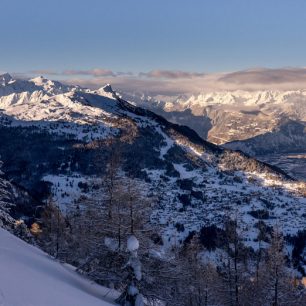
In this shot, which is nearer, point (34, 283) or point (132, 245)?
point (34, 283)

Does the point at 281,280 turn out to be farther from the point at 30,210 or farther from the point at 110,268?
the point at 30,210

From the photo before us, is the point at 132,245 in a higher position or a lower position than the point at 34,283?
lower

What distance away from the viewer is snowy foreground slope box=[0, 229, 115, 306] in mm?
19219

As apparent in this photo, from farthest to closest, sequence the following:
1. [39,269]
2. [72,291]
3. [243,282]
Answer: [243,282]
[39,269]
[72,291]

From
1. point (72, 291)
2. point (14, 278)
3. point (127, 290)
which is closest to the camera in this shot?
point (14, 278)

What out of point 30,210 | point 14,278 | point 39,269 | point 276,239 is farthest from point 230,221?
point 30,210

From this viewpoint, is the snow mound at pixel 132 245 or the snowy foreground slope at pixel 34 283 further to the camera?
the snow mound at pixel 132 245

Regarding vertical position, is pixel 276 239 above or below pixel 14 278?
below

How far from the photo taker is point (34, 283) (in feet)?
71.9

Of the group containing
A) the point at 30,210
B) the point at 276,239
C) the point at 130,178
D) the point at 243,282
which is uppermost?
the point at 130,178

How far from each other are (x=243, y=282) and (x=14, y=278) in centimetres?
4439

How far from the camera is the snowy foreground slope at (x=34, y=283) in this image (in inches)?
757

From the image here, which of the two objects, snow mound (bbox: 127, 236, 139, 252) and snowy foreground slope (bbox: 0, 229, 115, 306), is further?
snow mound (bbox: 127, 236, 139, 252)

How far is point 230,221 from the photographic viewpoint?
4869 cm
